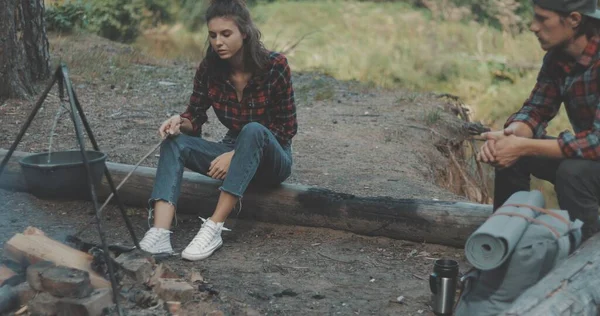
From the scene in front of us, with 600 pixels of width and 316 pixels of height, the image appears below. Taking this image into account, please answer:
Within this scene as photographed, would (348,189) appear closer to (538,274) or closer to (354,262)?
(354,262)

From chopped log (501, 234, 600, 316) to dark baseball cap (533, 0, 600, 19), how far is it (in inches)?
39.8

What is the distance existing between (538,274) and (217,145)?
1909 mm

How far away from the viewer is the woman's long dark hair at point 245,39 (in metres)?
4.02

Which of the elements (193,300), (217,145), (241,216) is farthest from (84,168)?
(241,216)

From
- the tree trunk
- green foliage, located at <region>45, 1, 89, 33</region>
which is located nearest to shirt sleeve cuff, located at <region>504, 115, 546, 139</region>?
the tree trunk

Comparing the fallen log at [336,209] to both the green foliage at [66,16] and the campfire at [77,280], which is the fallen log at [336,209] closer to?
the campfire at [77,280]

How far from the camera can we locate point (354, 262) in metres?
4.04

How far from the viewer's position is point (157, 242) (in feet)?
13.2

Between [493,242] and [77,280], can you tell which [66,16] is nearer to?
[77,280]

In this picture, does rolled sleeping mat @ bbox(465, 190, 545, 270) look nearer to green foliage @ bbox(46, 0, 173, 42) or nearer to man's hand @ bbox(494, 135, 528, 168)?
man's hand @ bbox(494, 135, 528, 168)

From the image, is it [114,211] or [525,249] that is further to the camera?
[114,211]

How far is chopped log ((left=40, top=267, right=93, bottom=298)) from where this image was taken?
3.05m

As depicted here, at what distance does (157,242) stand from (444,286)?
148 cm

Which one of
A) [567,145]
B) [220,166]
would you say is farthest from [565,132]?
[220,166]
